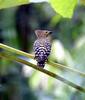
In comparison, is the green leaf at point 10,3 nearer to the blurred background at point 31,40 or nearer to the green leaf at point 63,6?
the green leaf at point 63,6

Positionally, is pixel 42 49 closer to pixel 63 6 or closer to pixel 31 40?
pixel 63 6

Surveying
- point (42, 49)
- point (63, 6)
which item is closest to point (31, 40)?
point (42, 49)

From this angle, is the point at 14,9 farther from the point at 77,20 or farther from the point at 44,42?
the point at 44,42

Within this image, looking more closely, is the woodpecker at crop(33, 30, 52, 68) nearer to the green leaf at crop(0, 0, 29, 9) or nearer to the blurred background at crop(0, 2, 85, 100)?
the green leaf at crop(0, 0, 29, 9)

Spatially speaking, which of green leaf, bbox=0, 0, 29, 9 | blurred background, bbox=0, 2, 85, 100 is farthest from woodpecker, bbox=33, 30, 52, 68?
blurred background, bbox=0, 2, 85, 100

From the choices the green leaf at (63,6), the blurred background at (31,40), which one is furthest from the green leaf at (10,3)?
the blurred background at (31,40)
